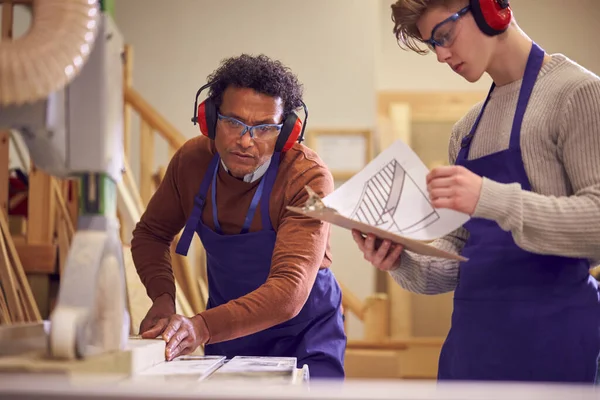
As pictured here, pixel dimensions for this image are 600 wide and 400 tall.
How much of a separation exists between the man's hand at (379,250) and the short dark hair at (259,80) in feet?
2.00

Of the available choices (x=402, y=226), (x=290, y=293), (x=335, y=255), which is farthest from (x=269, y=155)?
(x=335, y=255)

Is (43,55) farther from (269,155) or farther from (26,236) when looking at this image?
(26,236)

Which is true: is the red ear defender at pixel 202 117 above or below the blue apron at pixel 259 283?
above

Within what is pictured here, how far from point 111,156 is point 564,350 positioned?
0.92m

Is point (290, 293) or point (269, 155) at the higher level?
point (269, 155)

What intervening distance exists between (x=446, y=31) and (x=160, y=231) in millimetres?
1056

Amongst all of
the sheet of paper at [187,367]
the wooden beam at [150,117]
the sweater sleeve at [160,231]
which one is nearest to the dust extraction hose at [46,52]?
the sheet of paper at [187,367]

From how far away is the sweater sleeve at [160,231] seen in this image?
2.01 meters

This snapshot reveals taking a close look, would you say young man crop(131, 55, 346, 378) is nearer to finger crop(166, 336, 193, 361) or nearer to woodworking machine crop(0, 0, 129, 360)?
finger crop(166, 336, 193, 361)

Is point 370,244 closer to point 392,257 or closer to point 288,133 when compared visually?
point 392,257

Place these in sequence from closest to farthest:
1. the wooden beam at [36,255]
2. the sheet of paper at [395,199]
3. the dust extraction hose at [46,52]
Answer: the dust extraction hose at [46,52], the sheet of paper at [395,199], the wooden beam at [36,255]

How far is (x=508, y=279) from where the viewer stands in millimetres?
1401

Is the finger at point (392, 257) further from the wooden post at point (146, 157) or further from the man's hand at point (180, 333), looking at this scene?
the wooden post at point (146, 157)

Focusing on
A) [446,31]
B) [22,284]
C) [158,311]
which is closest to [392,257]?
[446,31]
